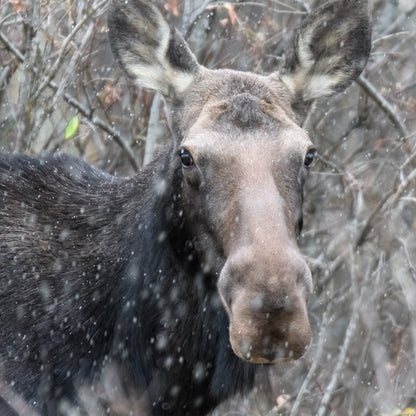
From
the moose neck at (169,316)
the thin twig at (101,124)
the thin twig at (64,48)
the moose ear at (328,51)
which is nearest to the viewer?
the moose neck at (169,316)

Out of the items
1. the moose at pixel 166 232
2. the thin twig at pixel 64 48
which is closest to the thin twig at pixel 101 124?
the thin twig at pixel 64 48

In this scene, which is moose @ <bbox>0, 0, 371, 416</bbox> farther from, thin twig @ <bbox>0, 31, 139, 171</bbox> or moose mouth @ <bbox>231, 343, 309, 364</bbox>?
thin twig @ <bbox>0, 31, 139, 171</bbox>

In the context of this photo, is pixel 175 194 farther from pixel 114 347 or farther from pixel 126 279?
pixel 114 347

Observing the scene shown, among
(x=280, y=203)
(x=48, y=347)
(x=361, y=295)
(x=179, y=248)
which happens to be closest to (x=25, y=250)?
(x=48, y=347)

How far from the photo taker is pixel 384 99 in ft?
28.4

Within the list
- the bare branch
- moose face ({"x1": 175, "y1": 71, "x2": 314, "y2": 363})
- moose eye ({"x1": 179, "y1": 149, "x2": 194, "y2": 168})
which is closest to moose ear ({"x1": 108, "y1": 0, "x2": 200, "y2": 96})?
moose face ({"x1": 175, "y1": 71, "x2": 314, "y2": 363})

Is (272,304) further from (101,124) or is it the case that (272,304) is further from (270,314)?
(101,124)

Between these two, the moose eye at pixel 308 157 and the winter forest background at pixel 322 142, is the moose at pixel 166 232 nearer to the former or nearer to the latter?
the moose eye at pixel 308 157

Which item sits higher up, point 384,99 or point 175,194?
point 175,194

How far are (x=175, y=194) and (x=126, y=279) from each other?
0.56m

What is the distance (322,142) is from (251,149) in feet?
16.9

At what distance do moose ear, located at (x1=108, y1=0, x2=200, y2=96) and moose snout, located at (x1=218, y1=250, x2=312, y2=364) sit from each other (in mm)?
1671

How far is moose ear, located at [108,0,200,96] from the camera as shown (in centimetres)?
561

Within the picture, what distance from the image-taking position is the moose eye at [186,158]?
16.2 ft
